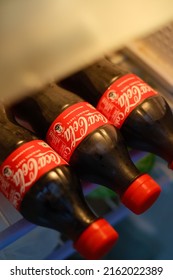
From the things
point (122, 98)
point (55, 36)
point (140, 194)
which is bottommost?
point (140, 194)

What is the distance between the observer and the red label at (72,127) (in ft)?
1.91

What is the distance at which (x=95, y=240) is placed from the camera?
50cm

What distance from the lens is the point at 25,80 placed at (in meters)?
0.45

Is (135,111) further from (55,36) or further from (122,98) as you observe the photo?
(55,36)

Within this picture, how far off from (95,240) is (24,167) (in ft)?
0.47

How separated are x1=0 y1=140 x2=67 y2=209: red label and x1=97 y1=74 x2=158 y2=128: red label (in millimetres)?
134

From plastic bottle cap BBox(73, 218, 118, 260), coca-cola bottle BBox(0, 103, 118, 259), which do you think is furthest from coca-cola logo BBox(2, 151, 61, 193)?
plastic bottle cap BBox(73, 218, 118, 260)

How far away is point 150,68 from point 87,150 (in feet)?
1.06

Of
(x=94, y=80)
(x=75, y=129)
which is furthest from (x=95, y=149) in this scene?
(x=94, y=80)

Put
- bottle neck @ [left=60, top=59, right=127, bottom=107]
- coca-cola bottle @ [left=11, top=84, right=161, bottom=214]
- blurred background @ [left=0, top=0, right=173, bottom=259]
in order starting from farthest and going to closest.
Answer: bottle neck @ [left=60, top=59, right=127, bottom=107], coca-cola bottle @ [left=11, top=84, right=161, bottom=214], blurred background @ [left=0, top=0, right=173, bottom=259]

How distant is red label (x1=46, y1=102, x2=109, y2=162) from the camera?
581 mm

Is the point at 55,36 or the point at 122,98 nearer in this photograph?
the point at 55,36

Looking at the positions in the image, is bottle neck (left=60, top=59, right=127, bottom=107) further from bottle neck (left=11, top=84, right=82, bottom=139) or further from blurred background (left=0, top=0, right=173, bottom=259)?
blurred background (left=0, top=0, right=173, bottom=259)
